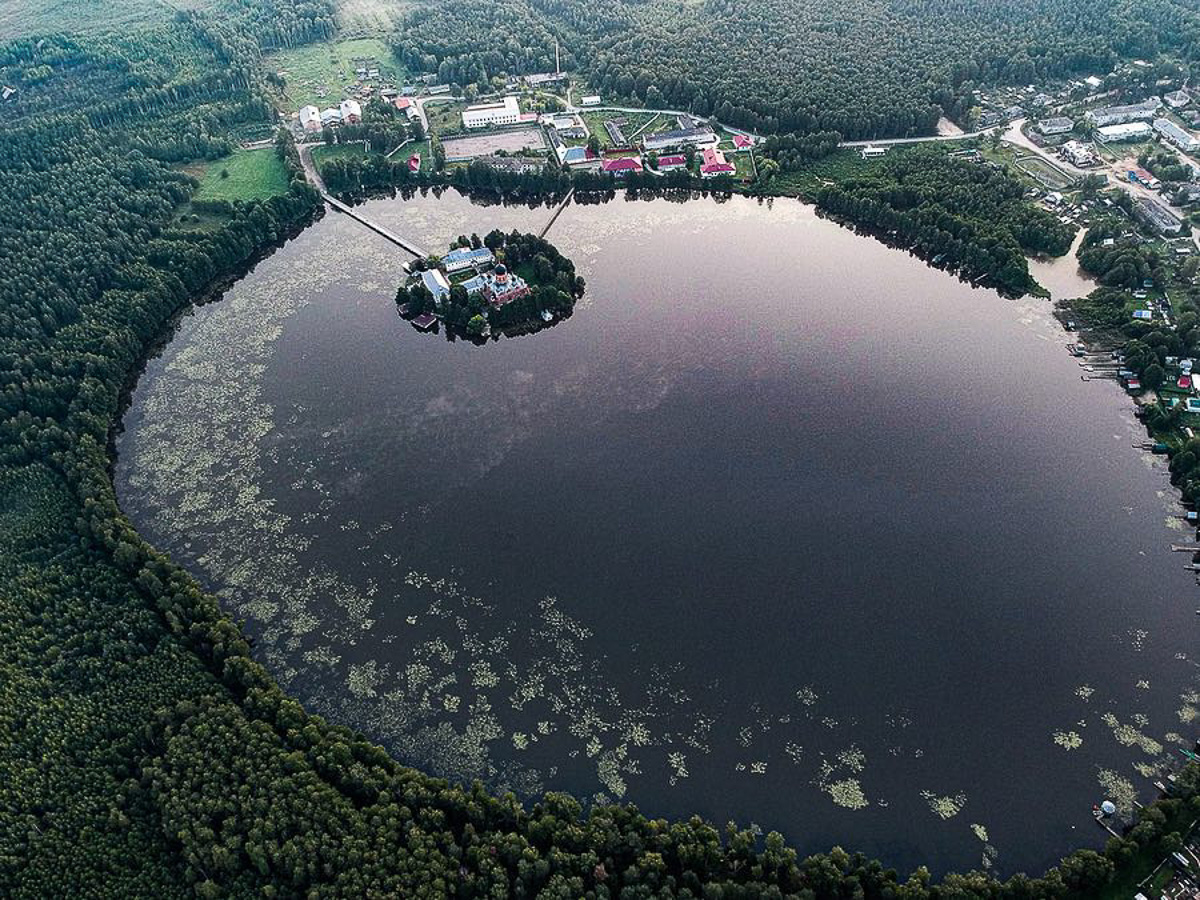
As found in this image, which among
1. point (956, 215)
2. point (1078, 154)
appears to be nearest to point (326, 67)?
point (956, 215)

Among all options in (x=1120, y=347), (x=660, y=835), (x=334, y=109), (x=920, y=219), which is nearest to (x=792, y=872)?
(x=660, y=835)

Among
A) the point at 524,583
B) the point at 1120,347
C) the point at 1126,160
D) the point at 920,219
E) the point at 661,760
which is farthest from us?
the point at 1126,160

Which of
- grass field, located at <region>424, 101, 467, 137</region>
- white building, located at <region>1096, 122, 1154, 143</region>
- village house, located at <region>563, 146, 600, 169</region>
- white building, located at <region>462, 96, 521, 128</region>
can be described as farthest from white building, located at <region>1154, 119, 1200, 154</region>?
grass field, located at <region>424, 101, 467, 137</region>

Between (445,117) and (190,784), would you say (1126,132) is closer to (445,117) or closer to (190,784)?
(445,117)

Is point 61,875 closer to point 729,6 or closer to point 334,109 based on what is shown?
point 334,109

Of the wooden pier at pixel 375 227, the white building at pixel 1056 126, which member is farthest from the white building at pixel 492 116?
the white building at pixel 1056 126

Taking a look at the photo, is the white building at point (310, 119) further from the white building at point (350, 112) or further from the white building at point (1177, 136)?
the white building at point (1177, 136)
